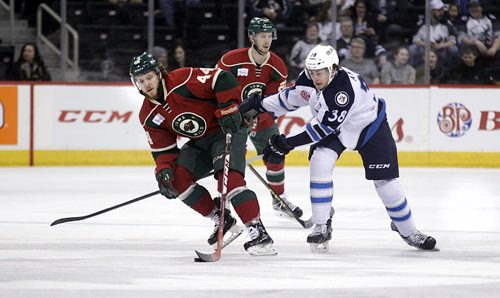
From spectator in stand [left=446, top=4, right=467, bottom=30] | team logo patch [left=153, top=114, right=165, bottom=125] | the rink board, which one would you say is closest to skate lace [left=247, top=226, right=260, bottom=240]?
team logo patch [left=153, top=114, right=165, bottom=125]

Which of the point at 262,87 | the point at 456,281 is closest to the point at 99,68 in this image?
the point at 262,87

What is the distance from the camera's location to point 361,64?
11273mm

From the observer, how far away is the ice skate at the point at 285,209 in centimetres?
691

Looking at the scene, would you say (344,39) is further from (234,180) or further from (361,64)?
(234,180)

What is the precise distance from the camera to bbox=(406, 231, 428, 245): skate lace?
18.2 feet

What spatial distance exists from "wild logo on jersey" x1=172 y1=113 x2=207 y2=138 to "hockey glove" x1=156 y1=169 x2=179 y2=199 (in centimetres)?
21

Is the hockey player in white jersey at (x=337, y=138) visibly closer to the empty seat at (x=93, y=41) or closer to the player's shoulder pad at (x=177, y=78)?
the player's shoulder pad at (x=177, y=78)

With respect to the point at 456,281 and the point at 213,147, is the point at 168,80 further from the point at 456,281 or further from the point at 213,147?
the point at 456,281

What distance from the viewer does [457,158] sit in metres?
11.0

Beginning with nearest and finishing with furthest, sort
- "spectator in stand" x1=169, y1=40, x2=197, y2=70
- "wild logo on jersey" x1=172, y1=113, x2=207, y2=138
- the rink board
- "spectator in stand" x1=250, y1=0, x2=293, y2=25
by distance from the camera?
"wild logo on jersey" x1=172, y1=113, x2=207, y2=138 → the rink board → "spectator in stand" x1=169, y1=40, x2=197, y2=70 → "spectator in stand" x1=250, y1=0, x2=293, y2=25

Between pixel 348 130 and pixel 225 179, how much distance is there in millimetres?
648

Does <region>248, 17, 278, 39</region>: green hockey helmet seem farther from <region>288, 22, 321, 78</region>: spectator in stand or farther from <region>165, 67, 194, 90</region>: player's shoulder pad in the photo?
<region>288, 22, 321, 78</region>: spectator in stand

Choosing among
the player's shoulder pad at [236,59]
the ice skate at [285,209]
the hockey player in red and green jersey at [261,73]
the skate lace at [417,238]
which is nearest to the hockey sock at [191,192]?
the skate lace at [417,238]

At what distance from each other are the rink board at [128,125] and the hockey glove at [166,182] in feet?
18.7
